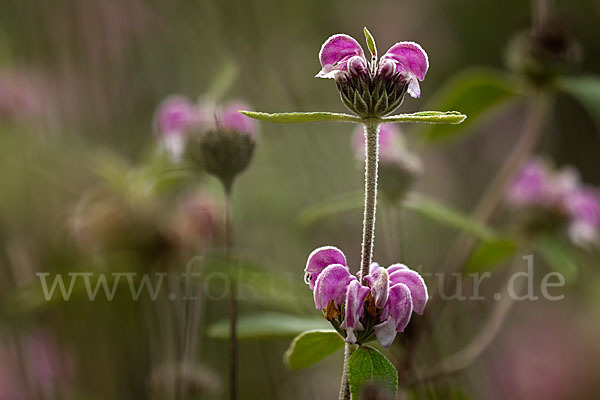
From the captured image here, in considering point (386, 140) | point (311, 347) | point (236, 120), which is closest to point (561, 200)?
point (386, 140)

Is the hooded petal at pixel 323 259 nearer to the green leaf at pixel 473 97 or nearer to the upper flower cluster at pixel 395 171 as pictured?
the upper flower cluster at pixel 395 171

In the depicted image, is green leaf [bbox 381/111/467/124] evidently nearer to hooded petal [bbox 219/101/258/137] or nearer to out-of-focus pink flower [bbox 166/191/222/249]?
hooded petal [bbox 219/101/258/137]

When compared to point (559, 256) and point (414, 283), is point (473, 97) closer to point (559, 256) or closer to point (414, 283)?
point (559, 256)

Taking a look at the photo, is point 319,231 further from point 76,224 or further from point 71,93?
point 76,224

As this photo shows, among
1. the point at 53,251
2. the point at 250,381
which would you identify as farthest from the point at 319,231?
the point at 53,251

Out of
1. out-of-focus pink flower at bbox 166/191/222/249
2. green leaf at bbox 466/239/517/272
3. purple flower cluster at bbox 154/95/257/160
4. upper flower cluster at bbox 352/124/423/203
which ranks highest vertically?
purple flower cluster at bbox 154/95/257/160

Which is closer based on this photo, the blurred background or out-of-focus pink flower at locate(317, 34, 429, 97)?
out-of-focus pink flower at locate(317, 34, 429, 97)

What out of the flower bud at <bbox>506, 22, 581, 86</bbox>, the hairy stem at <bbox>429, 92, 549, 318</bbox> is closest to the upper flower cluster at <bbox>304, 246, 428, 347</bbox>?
the hairy stem at <bbox>429, 92, 549, 318</bbox>
